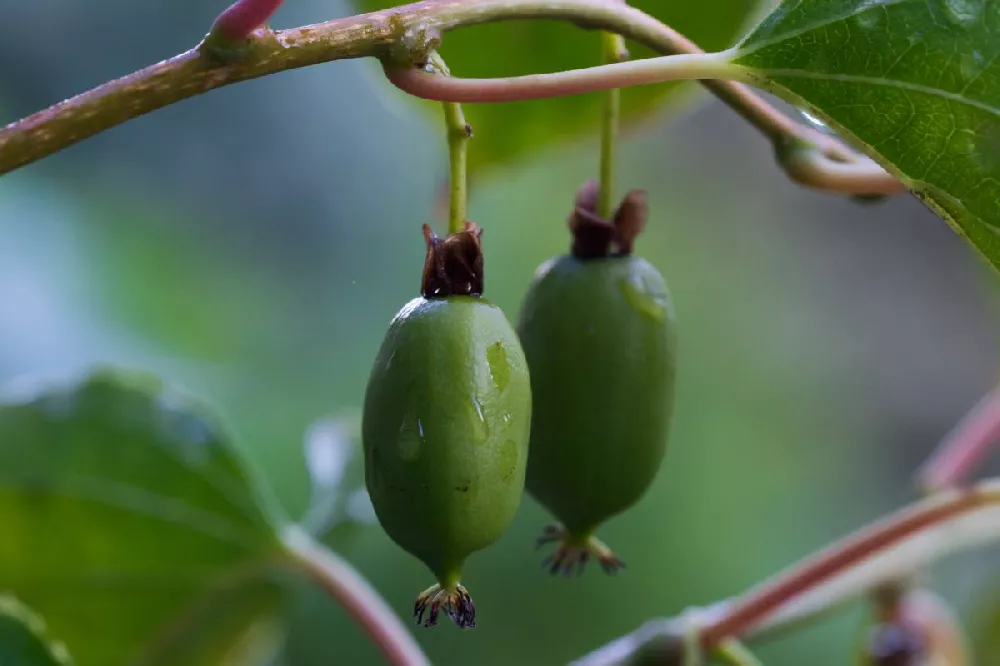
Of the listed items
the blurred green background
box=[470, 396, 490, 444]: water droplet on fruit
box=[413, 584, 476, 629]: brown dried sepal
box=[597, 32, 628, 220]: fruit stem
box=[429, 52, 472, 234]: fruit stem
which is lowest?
box=[413, 584, 476, 629]: brown dried sepal

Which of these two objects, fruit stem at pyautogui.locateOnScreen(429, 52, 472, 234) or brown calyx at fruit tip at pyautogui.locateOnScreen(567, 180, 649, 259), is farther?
brown calyx at fruit tip at pyautogui.locateOnScreen(567, 180, 649, 259)

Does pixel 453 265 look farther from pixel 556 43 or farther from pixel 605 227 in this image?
pixel 556 43

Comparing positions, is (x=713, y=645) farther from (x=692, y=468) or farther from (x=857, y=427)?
(x=857, y=427)

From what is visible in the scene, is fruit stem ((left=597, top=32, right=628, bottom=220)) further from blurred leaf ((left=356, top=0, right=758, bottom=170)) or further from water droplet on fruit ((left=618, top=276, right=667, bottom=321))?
blurred leaf ((left=356, top=0, right=758, bottom=170))

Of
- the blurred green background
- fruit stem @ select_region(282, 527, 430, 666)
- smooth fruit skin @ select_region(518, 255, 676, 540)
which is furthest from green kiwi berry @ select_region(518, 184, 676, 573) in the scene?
the blurred green background

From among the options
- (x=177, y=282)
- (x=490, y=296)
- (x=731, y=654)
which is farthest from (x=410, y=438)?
(x=177, y=282)

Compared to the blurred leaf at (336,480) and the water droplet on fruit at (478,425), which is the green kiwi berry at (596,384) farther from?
the blurred leaf at (336,480)

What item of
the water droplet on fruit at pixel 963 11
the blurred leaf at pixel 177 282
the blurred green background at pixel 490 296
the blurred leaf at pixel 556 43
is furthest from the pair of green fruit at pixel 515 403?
the blurred leaf at pixel 177 282
